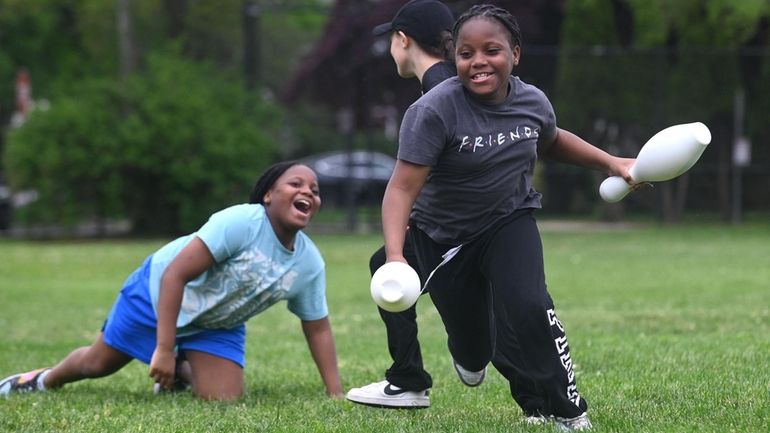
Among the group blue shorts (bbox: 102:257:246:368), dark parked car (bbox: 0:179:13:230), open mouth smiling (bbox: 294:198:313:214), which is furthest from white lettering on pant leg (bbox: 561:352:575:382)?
dark parked car (bbox: 0:179:13:230)

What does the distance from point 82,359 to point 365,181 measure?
67.8 feet

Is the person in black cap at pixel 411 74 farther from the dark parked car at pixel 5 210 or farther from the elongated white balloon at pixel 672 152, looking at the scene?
the dark parked car at pixel 5 210

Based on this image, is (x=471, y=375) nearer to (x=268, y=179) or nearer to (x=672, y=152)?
(x=672, y=152)

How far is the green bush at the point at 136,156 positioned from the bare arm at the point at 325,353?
663 inches

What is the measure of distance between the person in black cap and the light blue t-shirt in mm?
658

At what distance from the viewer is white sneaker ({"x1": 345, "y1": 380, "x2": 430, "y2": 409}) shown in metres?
5.61

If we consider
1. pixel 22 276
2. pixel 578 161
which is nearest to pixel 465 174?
pixel 578 161

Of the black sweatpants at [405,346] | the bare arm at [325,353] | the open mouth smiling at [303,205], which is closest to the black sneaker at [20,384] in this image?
the bare arm at [325,353]

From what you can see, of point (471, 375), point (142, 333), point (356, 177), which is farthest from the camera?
point (356, 177)

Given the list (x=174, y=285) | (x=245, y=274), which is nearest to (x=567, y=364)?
(x=245, y=274)

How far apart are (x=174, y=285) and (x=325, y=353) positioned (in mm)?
901

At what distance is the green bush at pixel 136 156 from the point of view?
23094 mm

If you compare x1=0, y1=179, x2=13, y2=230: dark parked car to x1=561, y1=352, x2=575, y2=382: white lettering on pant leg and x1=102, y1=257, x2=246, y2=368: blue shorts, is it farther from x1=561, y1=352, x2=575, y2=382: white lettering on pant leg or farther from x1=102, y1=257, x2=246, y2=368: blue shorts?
x1=561, y1=352, x2=575, y2=382: white lettering on pant leg

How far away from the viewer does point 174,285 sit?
5973 mm
